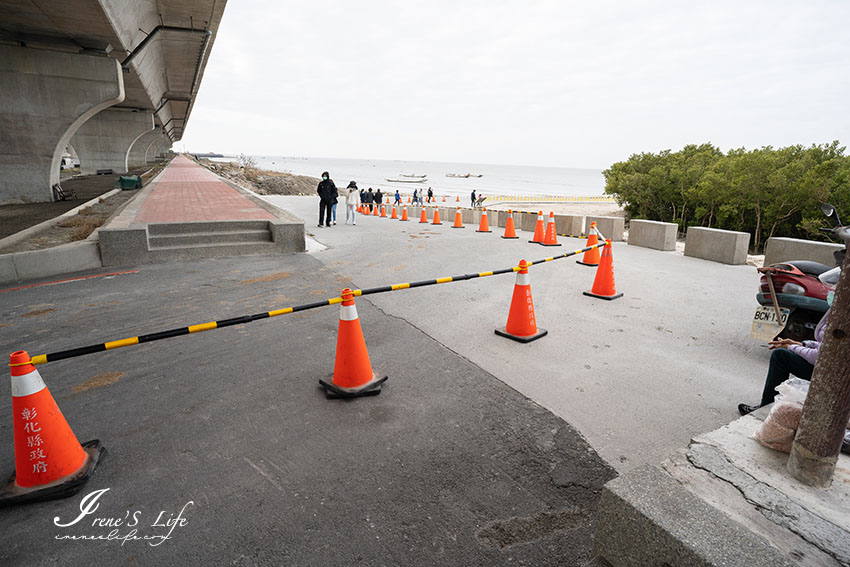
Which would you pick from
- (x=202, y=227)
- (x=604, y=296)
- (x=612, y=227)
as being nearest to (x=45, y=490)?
(x=604, y=296)

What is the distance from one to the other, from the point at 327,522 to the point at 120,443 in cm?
191

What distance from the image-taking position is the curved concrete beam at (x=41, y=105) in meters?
14.7

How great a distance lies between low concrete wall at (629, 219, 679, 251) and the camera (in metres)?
12.2

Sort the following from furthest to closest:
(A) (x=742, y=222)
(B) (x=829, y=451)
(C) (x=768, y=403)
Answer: (A) (x=742, y=222) < (C) (x=768, y=403) < (B) (x=829, y=451)

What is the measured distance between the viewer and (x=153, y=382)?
4.20m

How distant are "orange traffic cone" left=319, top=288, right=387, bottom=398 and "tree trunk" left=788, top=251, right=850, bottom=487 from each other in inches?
117

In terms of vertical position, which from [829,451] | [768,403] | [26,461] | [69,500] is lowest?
[69,500]

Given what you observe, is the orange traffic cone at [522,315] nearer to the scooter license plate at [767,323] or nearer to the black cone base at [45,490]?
the scooter license plate at [767,323]

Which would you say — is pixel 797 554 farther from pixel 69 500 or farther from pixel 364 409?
pixel 69 500

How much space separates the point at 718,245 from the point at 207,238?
12.2m

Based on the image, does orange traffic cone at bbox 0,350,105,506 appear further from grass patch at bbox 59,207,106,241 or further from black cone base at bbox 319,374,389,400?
grass patch at bbox 59,207,106,241

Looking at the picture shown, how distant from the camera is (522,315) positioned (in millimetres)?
5348

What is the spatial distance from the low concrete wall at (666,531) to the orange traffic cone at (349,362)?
2.37 m

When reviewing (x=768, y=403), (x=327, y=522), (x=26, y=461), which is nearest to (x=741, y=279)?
(x=768, y=403)
